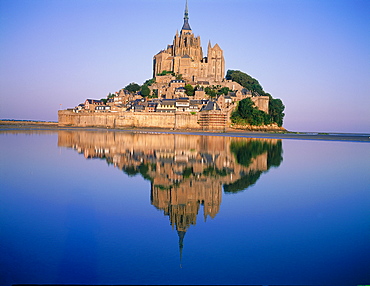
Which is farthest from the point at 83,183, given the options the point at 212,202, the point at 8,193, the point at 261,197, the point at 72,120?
the point at 72,120

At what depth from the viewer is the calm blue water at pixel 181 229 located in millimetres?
5102

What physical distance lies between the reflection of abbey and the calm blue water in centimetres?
4614

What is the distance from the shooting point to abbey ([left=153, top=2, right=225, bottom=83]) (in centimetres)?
7350

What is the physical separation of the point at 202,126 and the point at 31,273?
55.5 metres

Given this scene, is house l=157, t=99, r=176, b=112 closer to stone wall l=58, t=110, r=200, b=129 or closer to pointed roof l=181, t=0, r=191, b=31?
stone wall l=58, t=110, r=200, b=129

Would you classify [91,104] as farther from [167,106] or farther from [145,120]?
[167,106]

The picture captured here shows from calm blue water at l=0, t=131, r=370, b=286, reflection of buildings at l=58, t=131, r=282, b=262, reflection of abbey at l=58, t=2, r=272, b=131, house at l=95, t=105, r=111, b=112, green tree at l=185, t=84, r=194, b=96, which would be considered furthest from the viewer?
house at l=95, t=105, r=111, b=112

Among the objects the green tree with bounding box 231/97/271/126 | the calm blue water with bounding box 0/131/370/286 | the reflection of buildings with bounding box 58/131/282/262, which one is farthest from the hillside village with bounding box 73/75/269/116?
the calm blue water with bounding box 0/131/370/286

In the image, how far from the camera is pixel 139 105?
6338 cm

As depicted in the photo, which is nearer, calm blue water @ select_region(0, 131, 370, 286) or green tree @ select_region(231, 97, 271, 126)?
calm blue water @ select_region(0, 131, 370, 286)

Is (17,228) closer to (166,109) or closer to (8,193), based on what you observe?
(8,193)

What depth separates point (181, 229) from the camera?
705cm

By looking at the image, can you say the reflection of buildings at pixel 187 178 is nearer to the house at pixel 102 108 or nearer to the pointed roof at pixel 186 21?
the house at pixel 102 108

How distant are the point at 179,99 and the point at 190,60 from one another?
1602 cm
